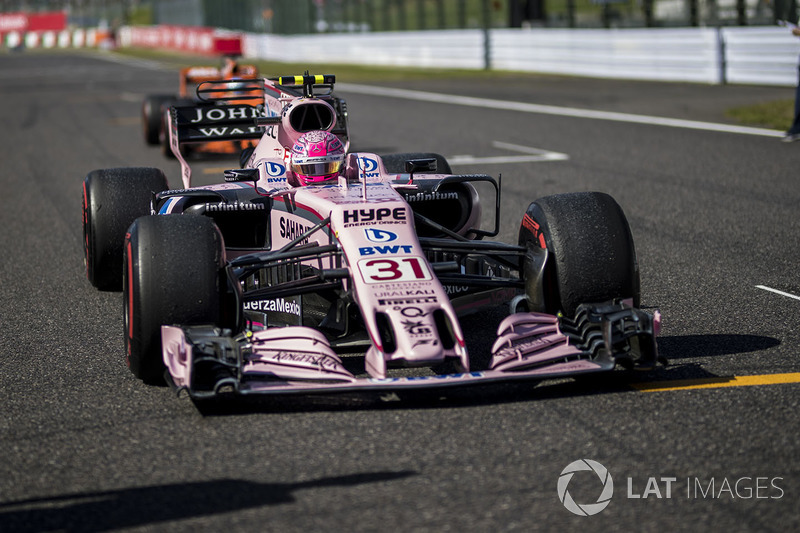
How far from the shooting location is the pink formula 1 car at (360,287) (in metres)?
4.90

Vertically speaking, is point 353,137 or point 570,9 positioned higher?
point 570,9

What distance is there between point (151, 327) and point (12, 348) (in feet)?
4.93

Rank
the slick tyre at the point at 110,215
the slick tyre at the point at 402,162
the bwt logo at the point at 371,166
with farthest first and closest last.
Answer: the slick tyre at the point at 402,162 → the slick tyre at the point at 110,215 → the bwt logo at the point at 371,166

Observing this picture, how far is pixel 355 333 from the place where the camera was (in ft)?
18.8

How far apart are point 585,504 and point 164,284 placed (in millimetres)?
2246

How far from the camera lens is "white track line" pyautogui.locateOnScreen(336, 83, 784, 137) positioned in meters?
16.0

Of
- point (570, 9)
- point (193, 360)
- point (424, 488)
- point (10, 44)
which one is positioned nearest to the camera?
point (424, 488)

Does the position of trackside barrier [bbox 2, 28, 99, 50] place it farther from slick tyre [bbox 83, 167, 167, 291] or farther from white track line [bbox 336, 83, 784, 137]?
slick tyre [bbox 83, 167, 167, 291]

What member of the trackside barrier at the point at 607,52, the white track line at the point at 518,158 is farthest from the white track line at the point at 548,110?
the trackside barrier at the point at 607,52

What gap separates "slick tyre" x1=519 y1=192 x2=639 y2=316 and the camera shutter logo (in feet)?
4.54

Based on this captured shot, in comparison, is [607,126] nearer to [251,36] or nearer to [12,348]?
[12,348]

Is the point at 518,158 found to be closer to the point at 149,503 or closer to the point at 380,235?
the point at 380,235

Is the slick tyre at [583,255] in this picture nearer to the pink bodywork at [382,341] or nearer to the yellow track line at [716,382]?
the pink bodywork at [382,341]

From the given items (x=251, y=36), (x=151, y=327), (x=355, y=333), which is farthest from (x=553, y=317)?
(x=251, y=36)
